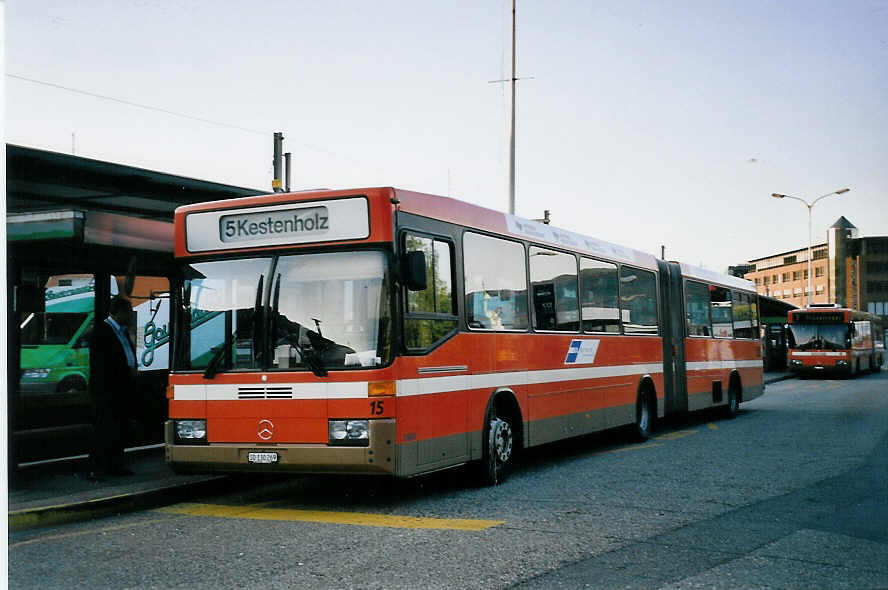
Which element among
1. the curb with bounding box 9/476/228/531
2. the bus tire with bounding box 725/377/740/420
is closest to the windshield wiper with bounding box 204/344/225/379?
the curb with bounding box 9/476/228/531

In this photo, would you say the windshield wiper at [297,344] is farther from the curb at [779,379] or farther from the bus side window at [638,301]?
the curb at [779,379]

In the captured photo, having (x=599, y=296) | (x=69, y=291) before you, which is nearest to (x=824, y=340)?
(x=599, y=296)

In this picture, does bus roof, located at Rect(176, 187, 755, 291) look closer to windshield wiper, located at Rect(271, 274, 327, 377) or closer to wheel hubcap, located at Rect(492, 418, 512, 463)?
windshield wiper, located at Rect(271, 274, 327, 377)

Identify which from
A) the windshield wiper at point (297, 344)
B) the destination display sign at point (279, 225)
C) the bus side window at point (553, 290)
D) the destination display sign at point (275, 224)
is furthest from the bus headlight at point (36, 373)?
the bus side window at point (553, 290)

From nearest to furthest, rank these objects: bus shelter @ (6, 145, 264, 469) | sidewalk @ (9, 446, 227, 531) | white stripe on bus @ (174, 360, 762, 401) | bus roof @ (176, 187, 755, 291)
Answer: sidewalk @ (9, 446, 227, 531) < white stripe on bus @ (174, 360, 762, 401) < bus roof @ (176, 187, 755, 291) < bus shelter @ (6, 145, 264, 469)

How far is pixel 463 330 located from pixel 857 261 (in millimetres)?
111462

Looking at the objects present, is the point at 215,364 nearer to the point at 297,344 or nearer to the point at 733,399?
the point at 297,344

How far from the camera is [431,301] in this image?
31.5 feet

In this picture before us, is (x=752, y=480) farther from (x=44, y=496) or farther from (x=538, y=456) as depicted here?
(x=44, y=496)

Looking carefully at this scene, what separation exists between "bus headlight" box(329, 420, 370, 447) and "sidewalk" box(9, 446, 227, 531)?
206 cm

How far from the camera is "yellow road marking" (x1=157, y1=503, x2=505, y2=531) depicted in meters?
8.23

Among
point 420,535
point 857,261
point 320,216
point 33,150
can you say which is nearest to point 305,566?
point 420,535

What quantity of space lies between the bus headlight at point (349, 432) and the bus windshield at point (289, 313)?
495mm

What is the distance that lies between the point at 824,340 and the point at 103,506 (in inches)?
1471
